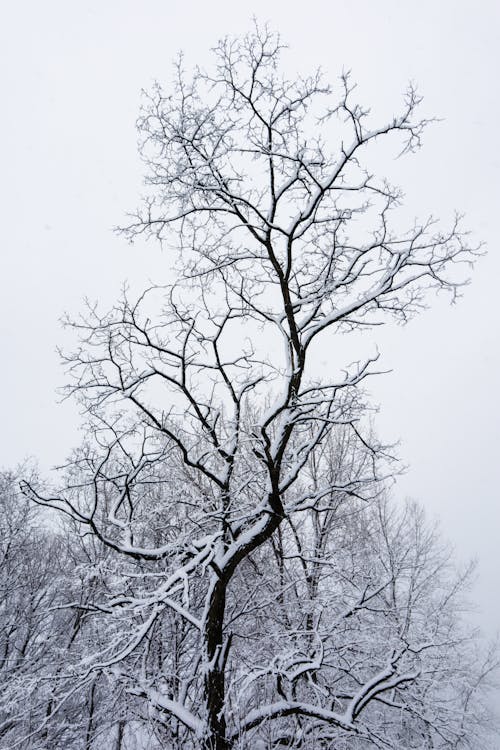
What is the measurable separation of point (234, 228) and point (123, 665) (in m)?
7.12

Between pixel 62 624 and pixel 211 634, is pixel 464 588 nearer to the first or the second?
pixel 211 634

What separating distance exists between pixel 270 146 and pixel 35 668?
12829 millimetres

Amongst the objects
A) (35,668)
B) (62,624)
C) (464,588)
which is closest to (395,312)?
(464,588)

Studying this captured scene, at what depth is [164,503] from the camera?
314 inches

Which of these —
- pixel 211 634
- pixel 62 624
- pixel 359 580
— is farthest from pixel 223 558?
pixel 62 624

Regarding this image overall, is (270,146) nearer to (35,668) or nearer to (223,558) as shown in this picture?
(223,558)

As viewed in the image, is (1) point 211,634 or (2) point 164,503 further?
(2) point 164,503

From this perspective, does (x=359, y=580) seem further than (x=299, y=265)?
Yes

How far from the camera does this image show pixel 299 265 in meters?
8.22

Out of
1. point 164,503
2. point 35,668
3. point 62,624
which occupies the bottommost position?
point 35,668

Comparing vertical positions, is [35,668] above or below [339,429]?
below

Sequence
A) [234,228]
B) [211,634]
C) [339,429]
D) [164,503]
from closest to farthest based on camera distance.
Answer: [211,634] → [234,228] → [164,503] → [339,429]

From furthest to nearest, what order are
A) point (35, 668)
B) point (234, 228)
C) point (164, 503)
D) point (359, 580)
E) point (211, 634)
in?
1. point (35, 668)
2. point (359, 580)
3. point (164, 503)
4. point (234, 228)
5. point (211, 634)

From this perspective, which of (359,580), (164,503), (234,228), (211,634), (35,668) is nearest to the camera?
(211,634)
